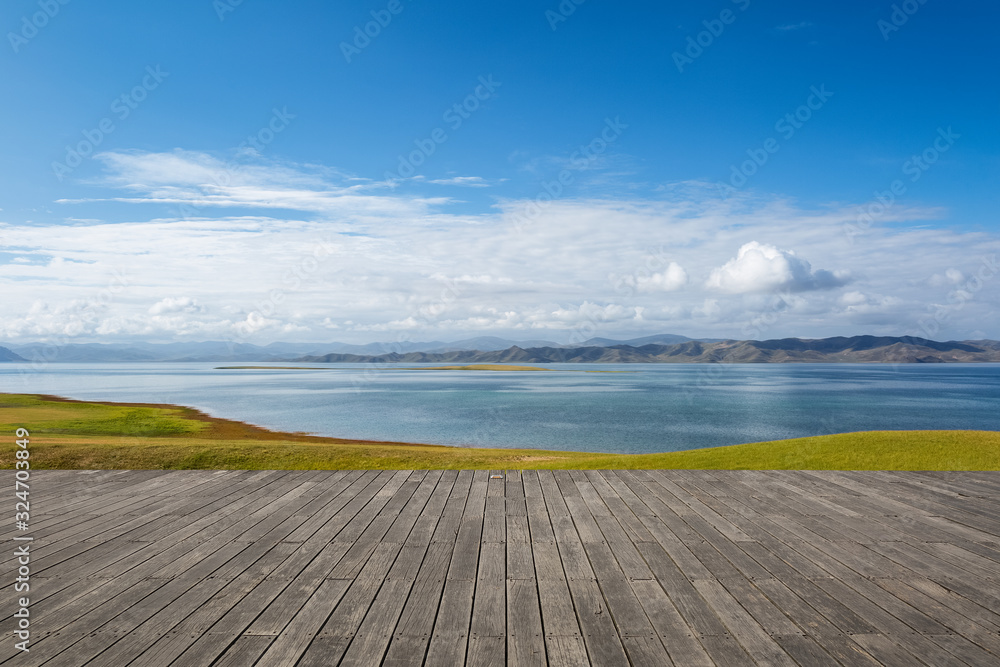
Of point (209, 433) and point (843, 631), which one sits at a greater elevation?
point (843, 631)

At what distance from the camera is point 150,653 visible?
2604mm

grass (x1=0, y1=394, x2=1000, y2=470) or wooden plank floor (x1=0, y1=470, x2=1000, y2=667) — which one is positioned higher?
wooden plank floor (x1=0, y1=470, x2=1000, y2=667)

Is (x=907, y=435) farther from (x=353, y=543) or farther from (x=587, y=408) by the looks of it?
(x=587, y=408)

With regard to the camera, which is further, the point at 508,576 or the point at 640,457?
the point at 640,457

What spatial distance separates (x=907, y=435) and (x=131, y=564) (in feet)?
53.4

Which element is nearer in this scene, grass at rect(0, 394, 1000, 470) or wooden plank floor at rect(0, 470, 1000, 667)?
wooden plank floor at rect(0, 470, 1000, 667)

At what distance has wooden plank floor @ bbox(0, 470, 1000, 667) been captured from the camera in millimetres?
2691

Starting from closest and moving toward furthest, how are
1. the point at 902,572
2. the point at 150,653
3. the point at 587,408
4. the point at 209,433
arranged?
1. the point at 150,653
2. the point at 902,572
3. the point at 209,433
4. the point at 587,408

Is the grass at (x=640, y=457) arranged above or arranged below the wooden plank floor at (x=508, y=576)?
below

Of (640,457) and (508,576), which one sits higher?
(508,576)

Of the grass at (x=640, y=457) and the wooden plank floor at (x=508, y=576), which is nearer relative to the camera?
the wooden plank floor at (x=508, y=576)

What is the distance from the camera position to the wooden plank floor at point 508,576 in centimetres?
269

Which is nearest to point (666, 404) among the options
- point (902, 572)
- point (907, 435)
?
point (907, 435)

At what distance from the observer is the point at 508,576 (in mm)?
3596
